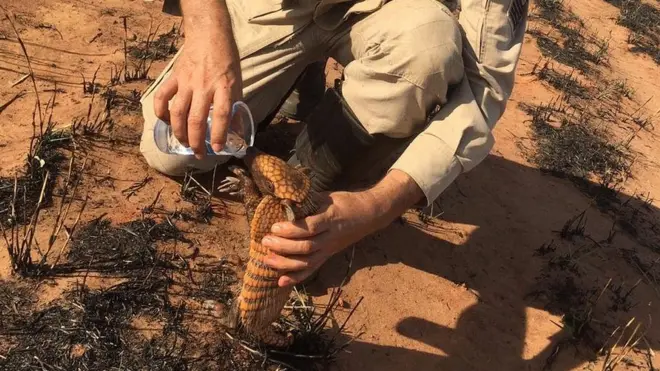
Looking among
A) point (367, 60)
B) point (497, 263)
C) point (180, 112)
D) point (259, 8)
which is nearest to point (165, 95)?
point (180, 112)

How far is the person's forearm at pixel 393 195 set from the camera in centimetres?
226

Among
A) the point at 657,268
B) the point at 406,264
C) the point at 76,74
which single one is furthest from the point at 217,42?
the point at 657,268

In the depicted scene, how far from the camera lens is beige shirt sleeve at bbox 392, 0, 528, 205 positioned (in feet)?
8.22

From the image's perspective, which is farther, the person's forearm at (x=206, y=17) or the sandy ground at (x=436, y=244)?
the sandy ground at (x=436, y=244)

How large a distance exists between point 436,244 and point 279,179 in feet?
4.91

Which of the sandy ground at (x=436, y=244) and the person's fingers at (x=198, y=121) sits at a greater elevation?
the person's fingers at (x=198, y=121)

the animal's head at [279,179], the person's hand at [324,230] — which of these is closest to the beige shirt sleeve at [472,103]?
the person's hand at [324,230]

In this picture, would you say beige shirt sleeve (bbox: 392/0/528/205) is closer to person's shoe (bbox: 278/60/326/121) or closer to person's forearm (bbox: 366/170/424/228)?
person's forearm (bbox: 366/170/424/228)

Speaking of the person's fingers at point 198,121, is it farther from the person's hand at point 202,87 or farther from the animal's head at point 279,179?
the animal's head at point 279,179

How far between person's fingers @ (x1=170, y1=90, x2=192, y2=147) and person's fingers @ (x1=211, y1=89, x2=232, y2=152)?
9 cm

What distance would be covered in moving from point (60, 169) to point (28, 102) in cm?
61

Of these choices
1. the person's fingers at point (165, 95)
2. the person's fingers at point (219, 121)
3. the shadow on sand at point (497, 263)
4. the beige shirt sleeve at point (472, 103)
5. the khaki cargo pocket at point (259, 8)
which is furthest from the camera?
the khaki cargo pocket at point (259, 8)

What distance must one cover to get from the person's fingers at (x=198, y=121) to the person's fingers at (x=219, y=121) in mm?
30

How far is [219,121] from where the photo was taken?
74.8 inches
